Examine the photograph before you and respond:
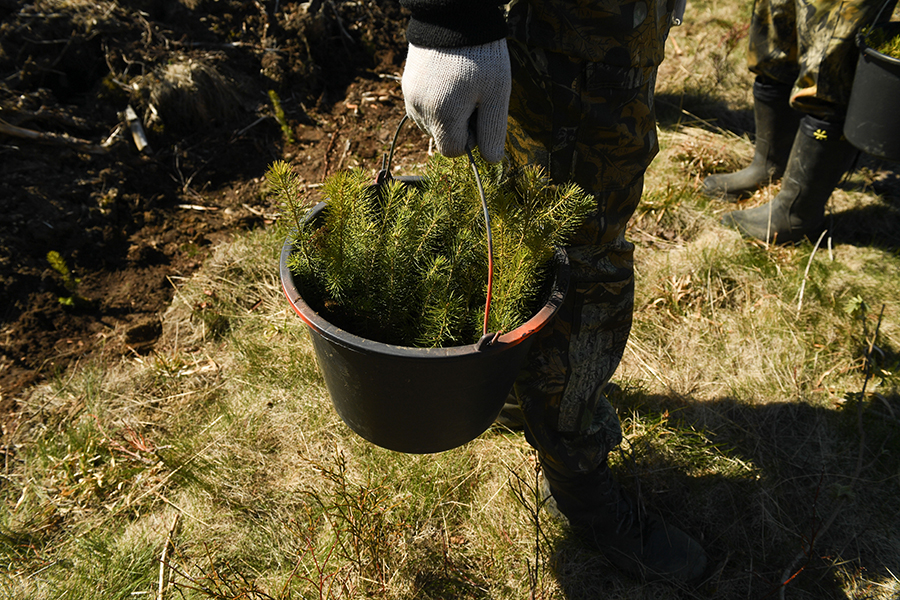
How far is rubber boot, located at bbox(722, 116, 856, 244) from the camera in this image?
287 cm

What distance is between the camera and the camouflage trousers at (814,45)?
98.0 inches

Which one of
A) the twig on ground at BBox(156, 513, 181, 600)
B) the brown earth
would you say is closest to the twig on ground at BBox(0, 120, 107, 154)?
the brown earth

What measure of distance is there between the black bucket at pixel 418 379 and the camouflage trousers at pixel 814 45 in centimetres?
213

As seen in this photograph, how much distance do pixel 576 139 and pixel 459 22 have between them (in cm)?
46

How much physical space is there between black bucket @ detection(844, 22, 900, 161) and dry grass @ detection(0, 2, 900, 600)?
68cm

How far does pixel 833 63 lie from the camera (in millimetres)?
2576

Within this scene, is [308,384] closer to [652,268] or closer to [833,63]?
[652,268]

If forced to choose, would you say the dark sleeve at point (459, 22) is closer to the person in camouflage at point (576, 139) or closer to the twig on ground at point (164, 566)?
the person in camouflage at point (576, 139)

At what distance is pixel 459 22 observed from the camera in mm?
1188

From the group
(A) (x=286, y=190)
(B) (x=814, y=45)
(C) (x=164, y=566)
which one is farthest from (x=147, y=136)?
(B) (x=814, y=45)

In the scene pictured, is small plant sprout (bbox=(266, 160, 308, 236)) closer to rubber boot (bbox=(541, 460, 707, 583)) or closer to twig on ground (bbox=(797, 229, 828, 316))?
rubber boot (bbox=(541, 460, 707, 583))

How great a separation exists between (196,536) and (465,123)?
169 cm

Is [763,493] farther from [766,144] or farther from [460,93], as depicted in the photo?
[766,144]

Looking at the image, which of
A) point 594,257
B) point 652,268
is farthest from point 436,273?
point 652,268
